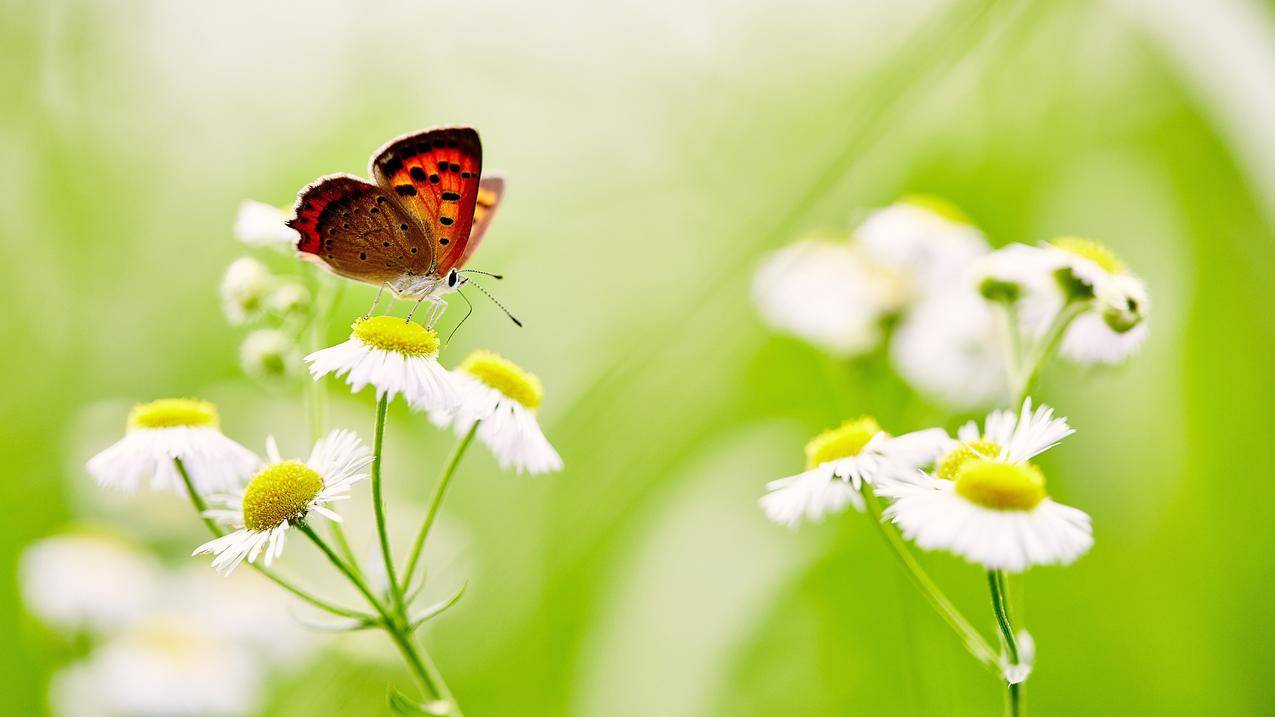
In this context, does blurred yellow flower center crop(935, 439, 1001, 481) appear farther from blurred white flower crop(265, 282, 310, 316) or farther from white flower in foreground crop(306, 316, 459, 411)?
blurred white flower crop(265, 282, 310, 316)

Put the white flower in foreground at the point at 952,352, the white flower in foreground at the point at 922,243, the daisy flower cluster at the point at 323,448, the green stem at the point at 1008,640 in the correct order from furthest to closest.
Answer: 1. the white flower in foreground at the point at 922,243
2. the white flower in foreground at the point at 952,352
3. the daisy flower cluster at the point at 323,448
4. the green stem at the point at 1008,640

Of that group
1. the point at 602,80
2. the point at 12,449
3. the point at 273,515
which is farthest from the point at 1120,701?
the point at 12,449

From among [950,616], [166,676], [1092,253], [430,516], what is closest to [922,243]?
[1092,253]

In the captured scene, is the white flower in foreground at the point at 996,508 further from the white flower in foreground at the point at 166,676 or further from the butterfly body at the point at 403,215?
the white flower in foreground at the point at 166,676

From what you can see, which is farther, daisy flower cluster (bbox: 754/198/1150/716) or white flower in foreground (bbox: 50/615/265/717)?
white flower in foreground (bbox: 50/615/265/717)

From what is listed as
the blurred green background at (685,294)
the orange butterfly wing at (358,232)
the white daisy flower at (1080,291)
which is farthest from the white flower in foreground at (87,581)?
the white daisy flower at (1080,291)

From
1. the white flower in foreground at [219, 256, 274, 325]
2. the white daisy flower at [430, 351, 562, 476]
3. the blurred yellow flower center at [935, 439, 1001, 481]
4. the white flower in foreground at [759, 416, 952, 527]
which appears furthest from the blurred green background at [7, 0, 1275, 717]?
the white flower in foreground at [219, 256, 274, 325]
